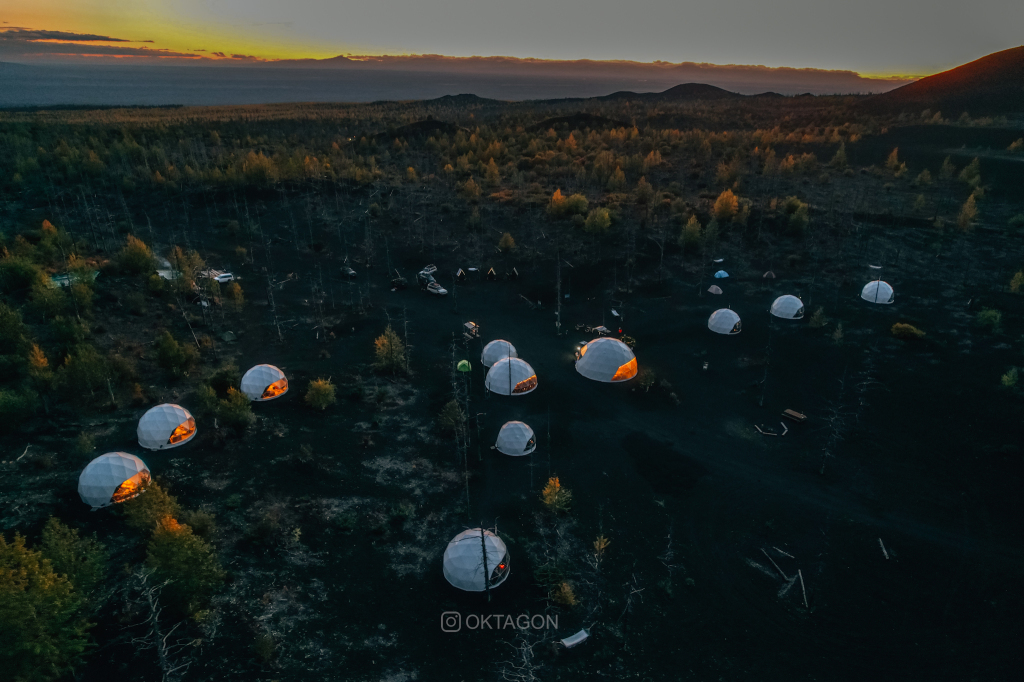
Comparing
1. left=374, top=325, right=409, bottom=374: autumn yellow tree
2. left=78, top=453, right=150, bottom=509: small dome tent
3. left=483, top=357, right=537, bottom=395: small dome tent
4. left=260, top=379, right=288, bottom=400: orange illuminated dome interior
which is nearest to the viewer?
left=78, top=453, right=150, bottom=509: small dome tent

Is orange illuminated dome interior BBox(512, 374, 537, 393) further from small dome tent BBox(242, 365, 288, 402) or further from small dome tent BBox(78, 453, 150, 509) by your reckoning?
small dome tent BBox(78, 453, 150, 509)

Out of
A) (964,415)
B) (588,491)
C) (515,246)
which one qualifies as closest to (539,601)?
(588,491)

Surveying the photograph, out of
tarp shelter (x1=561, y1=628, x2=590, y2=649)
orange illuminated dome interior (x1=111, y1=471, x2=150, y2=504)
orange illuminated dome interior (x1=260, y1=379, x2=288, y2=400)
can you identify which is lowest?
orange illuminated dome interior (x1=260, y1=379, x2=288, y2=400)

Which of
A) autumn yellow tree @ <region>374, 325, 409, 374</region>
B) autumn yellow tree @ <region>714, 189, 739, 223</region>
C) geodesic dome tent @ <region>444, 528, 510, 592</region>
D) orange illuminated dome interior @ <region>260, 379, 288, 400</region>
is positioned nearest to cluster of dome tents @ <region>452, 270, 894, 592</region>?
geodesic dome tent @ <region>444, 528, 510, 592</region>

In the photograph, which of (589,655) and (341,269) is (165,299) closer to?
(341,269)

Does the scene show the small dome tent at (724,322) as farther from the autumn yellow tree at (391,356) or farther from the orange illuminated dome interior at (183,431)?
the orange illuminated dome interior at (183,431)

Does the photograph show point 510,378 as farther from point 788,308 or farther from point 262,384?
point 788,308

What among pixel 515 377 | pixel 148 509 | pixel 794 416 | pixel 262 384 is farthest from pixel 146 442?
pixel 794 416

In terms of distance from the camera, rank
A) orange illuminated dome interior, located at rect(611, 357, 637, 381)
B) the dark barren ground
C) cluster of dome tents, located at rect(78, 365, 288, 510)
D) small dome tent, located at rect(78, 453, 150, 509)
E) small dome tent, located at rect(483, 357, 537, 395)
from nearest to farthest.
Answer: the dark barren ground
small dome tent, located at rect(78, 453, 150, 509)
cluster of dome tents, located at rect(78, 365, 288, 510)
small dome tent, located at rect(483, 357, 537, 395)
orange illuminated dome interior, located at rect(611, 357, 637, 381)
